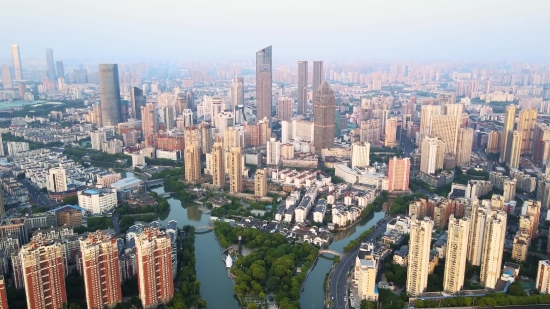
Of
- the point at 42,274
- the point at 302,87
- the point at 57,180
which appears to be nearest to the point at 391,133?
the point at 302,87

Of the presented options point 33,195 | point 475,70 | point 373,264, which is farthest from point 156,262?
point 475,70

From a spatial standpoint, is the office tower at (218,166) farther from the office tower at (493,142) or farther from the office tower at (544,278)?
the office tower at (493,142)

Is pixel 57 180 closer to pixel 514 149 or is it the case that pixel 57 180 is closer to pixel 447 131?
pixel 447 131

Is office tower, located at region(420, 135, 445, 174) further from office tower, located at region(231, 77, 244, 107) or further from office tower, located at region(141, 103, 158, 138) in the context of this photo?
office tower, located at region(231, 77, 244, 107)

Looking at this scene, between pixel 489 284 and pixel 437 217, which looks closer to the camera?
pixel 489 284

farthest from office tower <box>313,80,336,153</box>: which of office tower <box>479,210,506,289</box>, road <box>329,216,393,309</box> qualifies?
office tower <box>479,210,506,289</box>

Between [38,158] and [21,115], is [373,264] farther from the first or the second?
[21,115]
